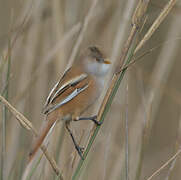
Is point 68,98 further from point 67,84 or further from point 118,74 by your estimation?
point 118,74

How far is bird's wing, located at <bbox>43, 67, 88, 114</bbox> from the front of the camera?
5.99 ft

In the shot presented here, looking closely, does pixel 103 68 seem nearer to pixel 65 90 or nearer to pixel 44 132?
pixel 65 90

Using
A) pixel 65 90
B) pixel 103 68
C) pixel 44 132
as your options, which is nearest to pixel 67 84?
pixel 65 90

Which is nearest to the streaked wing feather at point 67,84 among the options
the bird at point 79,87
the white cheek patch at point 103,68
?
the bird at point 79,87

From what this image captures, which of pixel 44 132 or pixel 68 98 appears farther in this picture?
pixel 68 98

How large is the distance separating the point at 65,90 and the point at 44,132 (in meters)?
0.31

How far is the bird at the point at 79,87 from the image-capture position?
6.12 ft

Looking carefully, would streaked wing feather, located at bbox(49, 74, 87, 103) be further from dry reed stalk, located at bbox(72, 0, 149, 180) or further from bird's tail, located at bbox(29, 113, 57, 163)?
dry reed stalk, located at bbox(72, 0, 149, 180)

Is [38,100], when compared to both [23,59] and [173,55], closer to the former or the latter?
[23,59]

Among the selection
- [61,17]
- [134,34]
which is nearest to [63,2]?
[61,17]

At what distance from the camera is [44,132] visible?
5.52ft

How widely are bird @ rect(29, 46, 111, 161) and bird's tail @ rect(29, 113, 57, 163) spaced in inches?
0.6

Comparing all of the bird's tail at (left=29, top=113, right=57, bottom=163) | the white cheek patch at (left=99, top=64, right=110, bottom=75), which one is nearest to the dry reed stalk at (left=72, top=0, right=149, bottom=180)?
the bird's tail at (left=29, top=113, right=57, bottom=163)

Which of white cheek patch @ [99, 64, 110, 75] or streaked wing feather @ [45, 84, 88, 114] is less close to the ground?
white cheek patch @ [99, 64, 110, 75]
